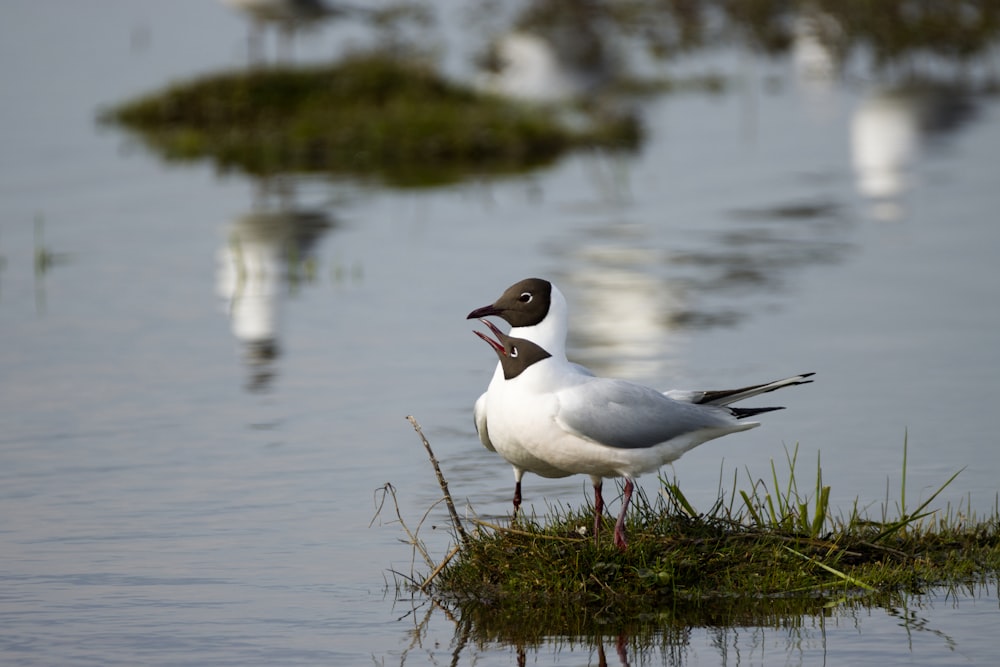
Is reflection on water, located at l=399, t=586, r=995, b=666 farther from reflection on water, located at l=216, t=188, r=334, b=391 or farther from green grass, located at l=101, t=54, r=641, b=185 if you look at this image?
green grass, located at l=101, t=54, r=641, b=185

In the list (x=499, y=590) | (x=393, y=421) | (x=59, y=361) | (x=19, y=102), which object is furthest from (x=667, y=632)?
(x=19, y=102)

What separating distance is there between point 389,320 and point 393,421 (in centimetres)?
282

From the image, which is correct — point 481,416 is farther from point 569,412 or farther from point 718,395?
point 718,395

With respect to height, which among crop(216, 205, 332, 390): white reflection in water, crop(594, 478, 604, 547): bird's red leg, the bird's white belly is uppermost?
the bird's white belly

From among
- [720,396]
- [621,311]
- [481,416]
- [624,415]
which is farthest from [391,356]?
[624,415]

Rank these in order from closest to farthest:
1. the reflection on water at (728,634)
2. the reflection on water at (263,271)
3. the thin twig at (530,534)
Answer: the reflection on water at (728,634)
the thin twig at (530,534)
the reflection on water at (263,271)

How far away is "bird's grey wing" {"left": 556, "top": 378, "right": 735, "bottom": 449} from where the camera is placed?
6.55 metres

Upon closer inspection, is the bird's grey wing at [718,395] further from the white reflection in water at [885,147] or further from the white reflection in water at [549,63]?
the white reflection in water at [549,63]

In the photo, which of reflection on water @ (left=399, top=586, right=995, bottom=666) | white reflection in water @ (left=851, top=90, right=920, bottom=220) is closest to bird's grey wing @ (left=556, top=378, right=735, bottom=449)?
reflection on water @ (left=399, top=586, right=995, bottom=666)

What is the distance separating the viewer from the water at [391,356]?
6.71 m

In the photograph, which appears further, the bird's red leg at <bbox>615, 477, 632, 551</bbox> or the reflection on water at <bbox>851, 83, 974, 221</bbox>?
the reflection on water at <bbox>851, 83, 974, 221</bbox>

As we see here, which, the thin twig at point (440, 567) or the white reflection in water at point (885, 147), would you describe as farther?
the white reflection in water at point (885, 147)

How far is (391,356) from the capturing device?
11.5 meters

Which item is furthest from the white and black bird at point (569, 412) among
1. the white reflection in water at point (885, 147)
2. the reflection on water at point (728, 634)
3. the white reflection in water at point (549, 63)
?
the white reflection in water at point (549, 63)
